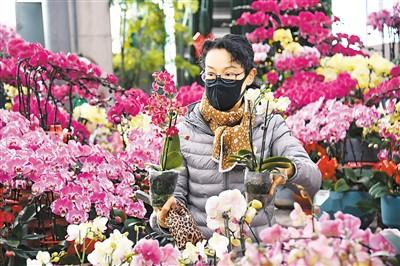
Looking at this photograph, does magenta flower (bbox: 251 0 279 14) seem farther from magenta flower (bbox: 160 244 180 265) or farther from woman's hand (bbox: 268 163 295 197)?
magenta flower (bbox: 160 244 180 265)

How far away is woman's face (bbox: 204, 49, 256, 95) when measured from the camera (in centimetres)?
221

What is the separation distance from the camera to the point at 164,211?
2.01 meters

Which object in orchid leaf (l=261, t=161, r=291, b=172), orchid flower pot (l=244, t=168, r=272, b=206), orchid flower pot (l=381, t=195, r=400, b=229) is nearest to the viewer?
orchid flower pot (l=244, t=168, r=272, b=206)

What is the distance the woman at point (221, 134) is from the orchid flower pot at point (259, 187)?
31 centimetres

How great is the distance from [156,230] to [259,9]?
285cm

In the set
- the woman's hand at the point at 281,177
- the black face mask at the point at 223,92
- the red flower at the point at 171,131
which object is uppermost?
the black face mask at the point at 223,92

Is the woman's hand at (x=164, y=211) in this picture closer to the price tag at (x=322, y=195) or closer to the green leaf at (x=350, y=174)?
the price tag at (x=322, y=195)

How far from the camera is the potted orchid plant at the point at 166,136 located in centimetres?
189

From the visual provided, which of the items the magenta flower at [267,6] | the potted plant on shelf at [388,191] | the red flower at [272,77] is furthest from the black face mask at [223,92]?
the magenta flower at [267,6]

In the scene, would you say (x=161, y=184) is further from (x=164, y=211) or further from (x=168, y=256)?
(x=168, y=256)

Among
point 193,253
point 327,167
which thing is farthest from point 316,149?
point 193,253

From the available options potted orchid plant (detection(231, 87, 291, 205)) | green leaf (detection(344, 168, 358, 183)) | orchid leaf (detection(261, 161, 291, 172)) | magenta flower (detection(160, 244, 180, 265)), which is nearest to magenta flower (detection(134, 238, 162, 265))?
magenta flower (detection(160, 244, 180, 265))

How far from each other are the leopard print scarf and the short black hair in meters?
0.13

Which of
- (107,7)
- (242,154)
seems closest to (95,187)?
(242,154)
